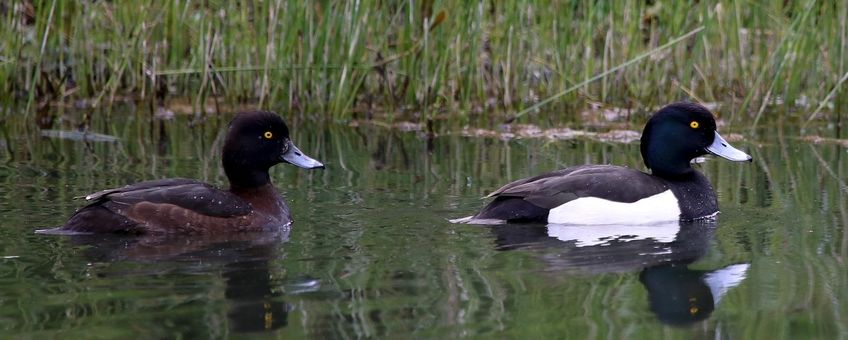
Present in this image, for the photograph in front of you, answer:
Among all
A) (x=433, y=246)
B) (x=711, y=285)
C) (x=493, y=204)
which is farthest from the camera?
(x=493, y=204)

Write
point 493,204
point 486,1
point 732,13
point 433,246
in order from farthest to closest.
A: point 732,13
point 486,1
point 493,204
point 433,246

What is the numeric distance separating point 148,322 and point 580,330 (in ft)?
5.22

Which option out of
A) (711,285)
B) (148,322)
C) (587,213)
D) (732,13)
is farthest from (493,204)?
(732,13)

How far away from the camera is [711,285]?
607cm

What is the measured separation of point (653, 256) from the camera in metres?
6.82

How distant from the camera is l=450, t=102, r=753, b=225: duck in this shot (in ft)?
26.1

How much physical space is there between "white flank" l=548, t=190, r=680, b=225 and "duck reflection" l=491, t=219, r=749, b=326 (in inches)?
3.4

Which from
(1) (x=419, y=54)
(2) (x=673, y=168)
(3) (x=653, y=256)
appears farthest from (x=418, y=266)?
(1) (x=419, y=54)

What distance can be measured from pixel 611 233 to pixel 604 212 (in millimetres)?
423

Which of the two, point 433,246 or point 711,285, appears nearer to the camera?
point 711,285

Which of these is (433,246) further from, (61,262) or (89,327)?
(89,327)

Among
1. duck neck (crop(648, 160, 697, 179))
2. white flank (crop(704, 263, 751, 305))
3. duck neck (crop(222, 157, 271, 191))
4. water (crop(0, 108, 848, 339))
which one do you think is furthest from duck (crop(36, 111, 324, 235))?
white flank (crop(704, 263, 751, 305))

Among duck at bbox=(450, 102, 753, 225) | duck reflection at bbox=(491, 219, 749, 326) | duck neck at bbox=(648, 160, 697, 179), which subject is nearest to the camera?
duck reflection at bbox=(491, 219, 749, 326)

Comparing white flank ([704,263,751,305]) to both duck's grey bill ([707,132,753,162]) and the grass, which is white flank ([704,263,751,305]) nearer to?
duck's grey bill ([707,132,753,162])
